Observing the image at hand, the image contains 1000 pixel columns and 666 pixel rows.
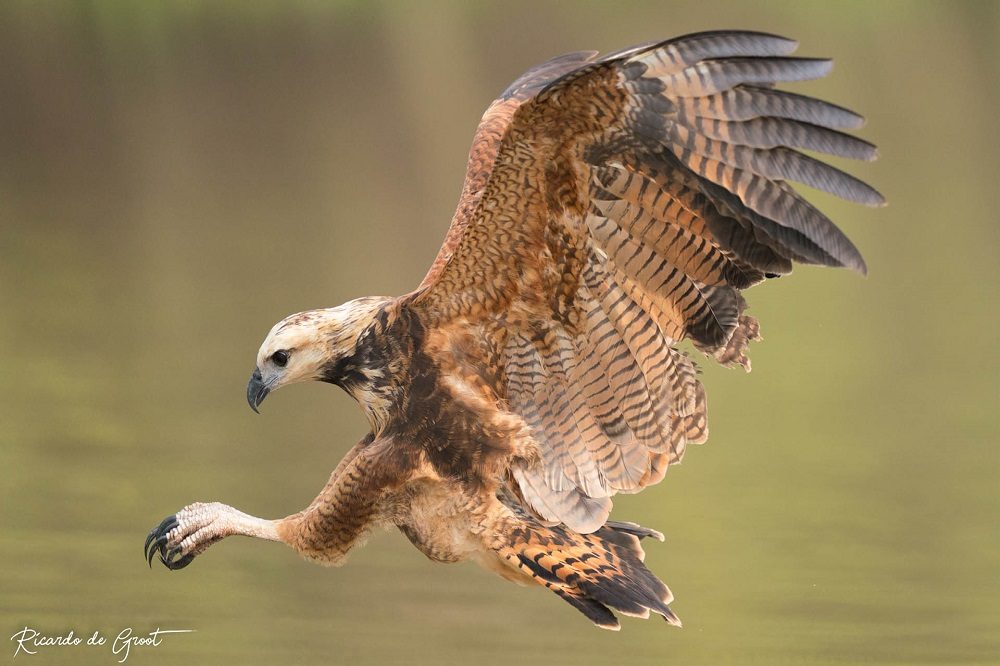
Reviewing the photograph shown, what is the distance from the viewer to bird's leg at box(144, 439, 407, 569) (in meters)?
5.84

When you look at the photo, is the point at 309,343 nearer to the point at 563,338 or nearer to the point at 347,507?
the point at 347,507

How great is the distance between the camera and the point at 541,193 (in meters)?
5.28

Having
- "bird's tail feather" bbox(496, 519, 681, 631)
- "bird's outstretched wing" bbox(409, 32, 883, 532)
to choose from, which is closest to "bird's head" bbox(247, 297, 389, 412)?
"bird's outstretched wing" bbox(409, 32, 883, 532)

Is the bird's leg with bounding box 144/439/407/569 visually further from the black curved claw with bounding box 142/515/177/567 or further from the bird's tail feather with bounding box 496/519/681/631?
the bird's tail feather with bounding box 496/519/681/631

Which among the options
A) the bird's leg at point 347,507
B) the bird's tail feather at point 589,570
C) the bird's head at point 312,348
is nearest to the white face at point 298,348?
the bird's head at point 312,348

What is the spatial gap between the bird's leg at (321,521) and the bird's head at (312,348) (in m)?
0.33

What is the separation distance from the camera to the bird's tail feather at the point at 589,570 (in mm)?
5656

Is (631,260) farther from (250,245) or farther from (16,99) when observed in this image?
(16,99)

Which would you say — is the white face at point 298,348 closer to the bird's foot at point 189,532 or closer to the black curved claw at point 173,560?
the bird's foot at point 189,532

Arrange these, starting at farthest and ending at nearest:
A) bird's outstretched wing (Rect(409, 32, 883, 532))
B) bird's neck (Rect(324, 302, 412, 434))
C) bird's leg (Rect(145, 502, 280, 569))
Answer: bird's leg (Rect(145, 502, 280, 569)) < bird's neck (Rect(324, 302, 412, 434)) < bird's outstretched wing (Rect(409, 32, 883, 532))

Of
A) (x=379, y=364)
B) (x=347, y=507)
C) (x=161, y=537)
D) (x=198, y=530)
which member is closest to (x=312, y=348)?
(x=379, y=364)

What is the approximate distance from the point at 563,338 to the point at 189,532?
62.2 inches

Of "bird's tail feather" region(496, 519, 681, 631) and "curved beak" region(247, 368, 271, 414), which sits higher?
"curved beak" region(247, 368, 271, 414)

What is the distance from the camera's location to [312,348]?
5844mm
